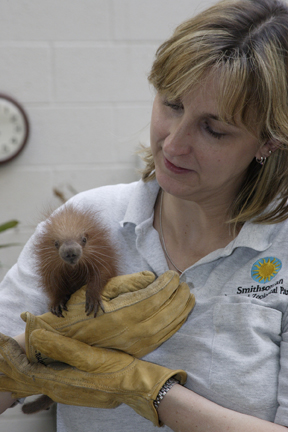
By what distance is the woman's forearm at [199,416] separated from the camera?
2.76 ft

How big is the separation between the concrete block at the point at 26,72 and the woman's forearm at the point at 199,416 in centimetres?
146

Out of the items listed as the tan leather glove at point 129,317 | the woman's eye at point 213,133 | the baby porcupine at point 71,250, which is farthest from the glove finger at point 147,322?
the woman's eye at point 213,133

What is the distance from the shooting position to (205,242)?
1.07m

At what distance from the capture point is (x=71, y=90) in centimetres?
191

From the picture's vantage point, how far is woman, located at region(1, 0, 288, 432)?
851 millimetres

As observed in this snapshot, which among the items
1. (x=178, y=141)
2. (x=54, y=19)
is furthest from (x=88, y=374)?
(x=54, y=19)

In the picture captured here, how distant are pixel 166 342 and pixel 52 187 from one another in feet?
3.83

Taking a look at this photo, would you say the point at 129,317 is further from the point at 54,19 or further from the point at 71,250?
the point at 54,19

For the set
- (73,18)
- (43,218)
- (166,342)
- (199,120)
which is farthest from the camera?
(73,18)

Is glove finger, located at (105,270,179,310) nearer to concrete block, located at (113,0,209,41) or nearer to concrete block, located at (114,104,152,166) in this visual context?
concrete block, located at (114,104,152,166)

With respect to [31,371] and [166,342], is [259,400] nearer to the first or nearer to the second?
[166,342]

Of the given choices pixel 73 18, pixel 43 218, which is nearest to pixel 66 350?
pixel 43 218

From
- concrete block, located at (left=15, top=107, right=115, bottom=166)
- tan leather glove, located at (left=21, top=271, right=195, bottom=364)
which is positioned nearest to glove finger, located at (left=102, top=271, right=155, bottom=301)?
tan leather glove, located at (left=21, top=271, right=195, bottom=364)

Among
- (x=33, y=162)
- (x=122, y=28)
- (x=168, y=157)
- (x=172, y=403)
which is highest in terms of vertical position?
(x=122, y=28)
